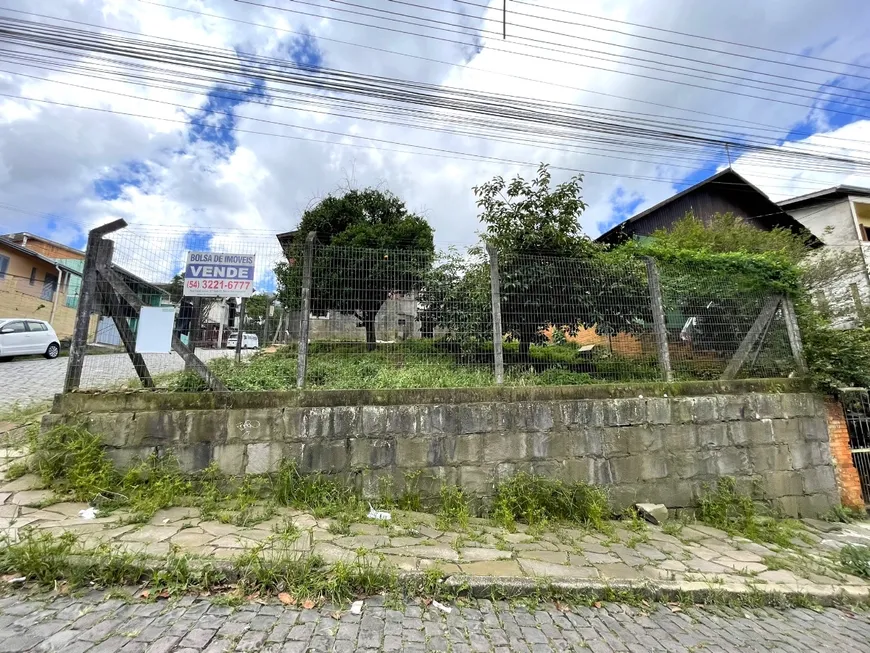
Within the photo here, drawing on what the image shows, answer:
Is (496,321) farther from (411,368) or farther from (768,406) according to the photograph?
(768,406)

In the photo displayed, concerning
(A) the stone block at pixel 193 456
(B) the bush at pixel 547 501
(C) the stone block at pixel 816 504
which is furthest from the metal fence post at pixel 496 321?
(C) the stone block at pixel 816 504

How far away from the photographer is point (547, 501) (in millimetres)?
4348

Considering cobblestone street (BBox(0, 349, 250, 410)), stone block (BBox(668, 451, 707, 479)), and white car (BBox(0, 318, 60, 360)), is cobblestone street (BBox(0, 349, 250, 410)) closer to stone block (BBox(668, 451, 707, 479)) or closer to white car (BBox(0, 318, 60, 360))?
white car (BBox(0, 318, 60, 360))

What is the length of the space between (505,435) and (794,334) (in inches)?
195

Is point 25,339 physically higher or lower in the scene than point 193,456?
higher

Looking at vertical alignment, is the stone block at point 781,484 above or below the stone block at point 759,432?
below

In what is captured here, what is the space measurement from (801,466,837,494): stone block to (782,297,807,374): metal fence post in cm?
137

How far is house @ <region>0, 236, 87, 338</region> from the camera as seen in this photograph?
18.7 metres

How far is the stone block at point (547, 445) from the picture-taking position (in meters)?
4.50

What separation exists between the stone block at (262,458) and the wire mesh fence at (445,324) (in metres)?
0.67

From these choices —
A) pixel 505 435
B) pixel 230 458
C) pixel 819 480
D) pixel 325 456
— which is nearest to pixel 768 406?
pixel 819 480

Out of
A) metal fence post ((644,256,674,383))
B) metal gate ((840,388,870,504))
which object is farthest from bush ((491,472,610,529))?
metal gate ((840,388,870,504))

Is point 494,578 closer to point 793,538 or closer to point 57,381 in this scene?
point 793,538

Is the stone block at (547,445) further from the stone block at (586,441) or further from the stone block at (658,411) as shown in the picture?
the stone block at (658,411)
